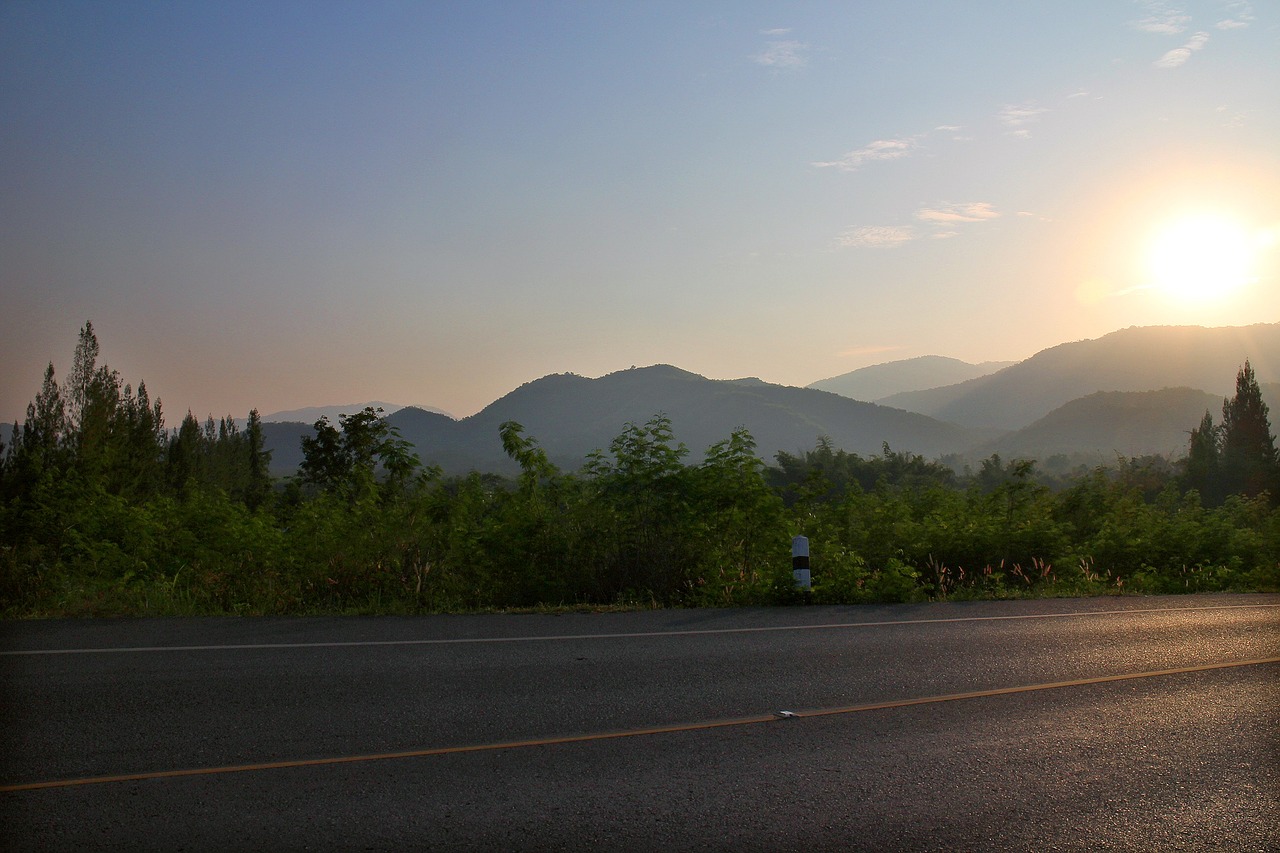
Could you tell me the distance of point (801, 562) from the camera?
12797 millimetres

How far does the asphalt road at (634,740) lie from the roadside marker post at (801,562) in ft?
9.60

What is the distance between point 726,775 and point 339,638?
5.50 m

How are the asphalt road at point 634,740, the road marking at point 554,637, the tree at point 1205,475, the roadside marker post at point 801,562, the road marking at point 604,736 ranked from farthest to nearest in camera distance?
the tree at point 1205,475, the roadside marker post at point 801,562, the road marking at point 554,637, the road marking at point 604,736, the asphalt road at point 634,740

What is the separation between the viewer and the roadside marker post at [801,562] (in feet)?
41.8

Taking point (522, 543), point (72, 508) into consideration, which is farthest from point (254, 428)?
point (522, 543)

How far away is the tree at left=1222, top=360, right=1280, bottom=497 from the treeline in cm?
6283

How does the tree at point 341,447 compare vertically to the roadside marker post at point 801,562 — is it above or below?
above

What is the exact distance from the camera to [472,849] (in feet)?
13.9

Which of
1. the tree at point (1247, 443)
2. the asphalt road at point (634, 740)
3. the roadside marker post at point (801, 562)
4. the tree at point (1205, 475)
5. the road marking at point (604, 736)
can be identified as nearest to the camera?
the asphalt road at point (634, 740)

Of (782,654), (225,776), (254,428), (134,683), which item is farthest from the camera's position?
(254,428)

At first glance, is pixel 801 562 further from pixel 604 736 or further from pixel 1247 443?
pixel 1247 443

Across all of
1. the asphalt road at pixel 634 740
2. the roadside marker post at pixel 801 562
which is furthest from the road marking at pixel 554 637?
the roadside marker post at pixel 801 562

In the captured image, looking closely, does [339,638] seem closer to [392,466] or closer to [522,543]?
[522,543]

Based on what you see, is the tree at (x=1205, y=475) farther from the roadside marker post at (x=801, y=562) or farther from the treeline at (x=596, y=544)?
the roadside marker post at (x=801, y=562)
